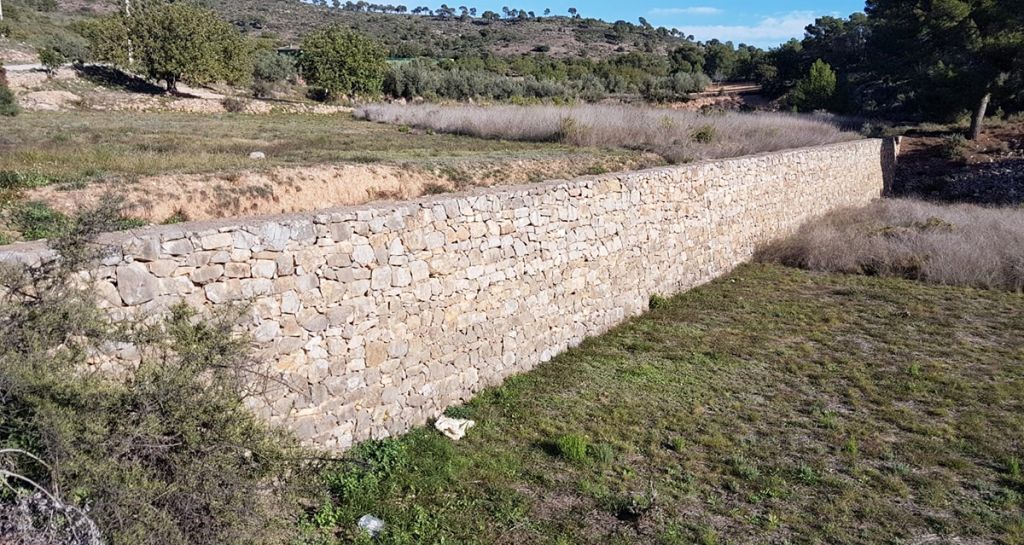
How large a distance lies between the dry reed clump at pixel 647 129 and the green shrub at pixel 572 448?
1006 centimetres

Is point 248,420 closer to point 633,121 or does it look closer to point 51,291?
point 51,291

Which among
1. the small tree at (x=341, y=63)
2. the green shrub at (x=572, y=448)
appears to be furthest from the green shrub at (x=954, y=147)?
the small tree at (x=341, y=63)

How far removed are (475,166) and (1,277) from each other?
9.28 m

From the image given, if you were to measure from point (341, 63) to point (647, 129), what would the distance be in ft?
83.5

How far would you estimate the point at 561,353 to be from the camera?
340 inches

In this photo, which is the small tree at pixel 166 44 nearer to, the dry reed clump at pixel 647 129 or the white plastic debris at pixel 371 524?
the dry reed clump at pixel 647 129

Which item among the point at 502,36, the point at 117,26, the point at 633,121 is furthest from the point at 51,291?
the point at 502,36

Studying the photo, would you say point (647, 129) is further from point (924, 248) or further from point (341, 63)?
point (341, 63)

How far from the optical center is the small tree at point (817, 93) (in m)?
33.9

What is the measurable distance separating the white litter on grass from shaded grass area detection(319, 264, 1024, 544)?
11 cm

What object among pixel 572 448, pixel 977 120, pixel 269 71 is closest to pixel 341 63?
pixel 269 71

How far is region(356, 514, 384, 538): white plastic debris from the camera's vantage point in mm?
4688

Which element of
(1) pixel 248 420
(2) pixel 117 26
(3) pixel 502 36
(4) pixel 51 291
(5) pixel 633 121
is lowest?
(1) pixel 248 420

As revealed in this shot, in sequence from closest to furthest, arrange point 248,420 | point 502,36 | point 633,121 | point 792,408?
point 248,420
point 792,408
point 633,121
point 502,36
